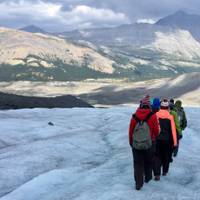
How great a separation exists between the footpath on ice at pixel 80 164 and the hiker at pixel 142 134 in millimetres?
885

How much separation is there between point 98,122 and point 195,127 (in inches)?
407

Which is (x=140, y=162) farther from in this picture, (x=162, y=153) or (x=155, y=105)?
(x=155, y=105)

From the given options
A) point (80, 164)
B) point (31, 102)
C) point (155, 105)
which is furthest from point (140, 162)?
point (31, 102)

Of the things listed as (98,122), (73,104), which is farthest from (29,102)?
(98,122)

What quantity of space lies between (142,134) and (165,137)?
2.17 meters

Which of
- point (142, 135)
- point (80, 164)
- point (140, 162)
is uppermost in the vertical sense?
point (142, 135)

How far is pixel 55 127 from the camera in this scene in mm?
41219

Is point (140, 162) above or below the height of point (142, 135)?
below

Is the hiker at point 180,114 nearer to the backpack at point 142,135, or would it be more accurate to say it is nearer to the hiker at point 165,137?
the hiker at point 165,137

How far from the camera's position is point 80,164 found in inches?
1034

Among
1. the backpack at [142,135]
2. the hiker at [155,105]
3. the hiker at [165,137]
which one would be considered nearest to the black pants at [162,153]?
the hiker at [165,137]

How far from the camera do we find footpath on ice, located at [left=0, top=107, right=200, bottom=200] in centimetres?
1820

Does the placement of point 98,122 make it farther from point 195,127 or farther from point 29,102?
point 29,102

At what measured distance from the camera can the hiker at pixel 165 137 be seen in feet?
61.9
